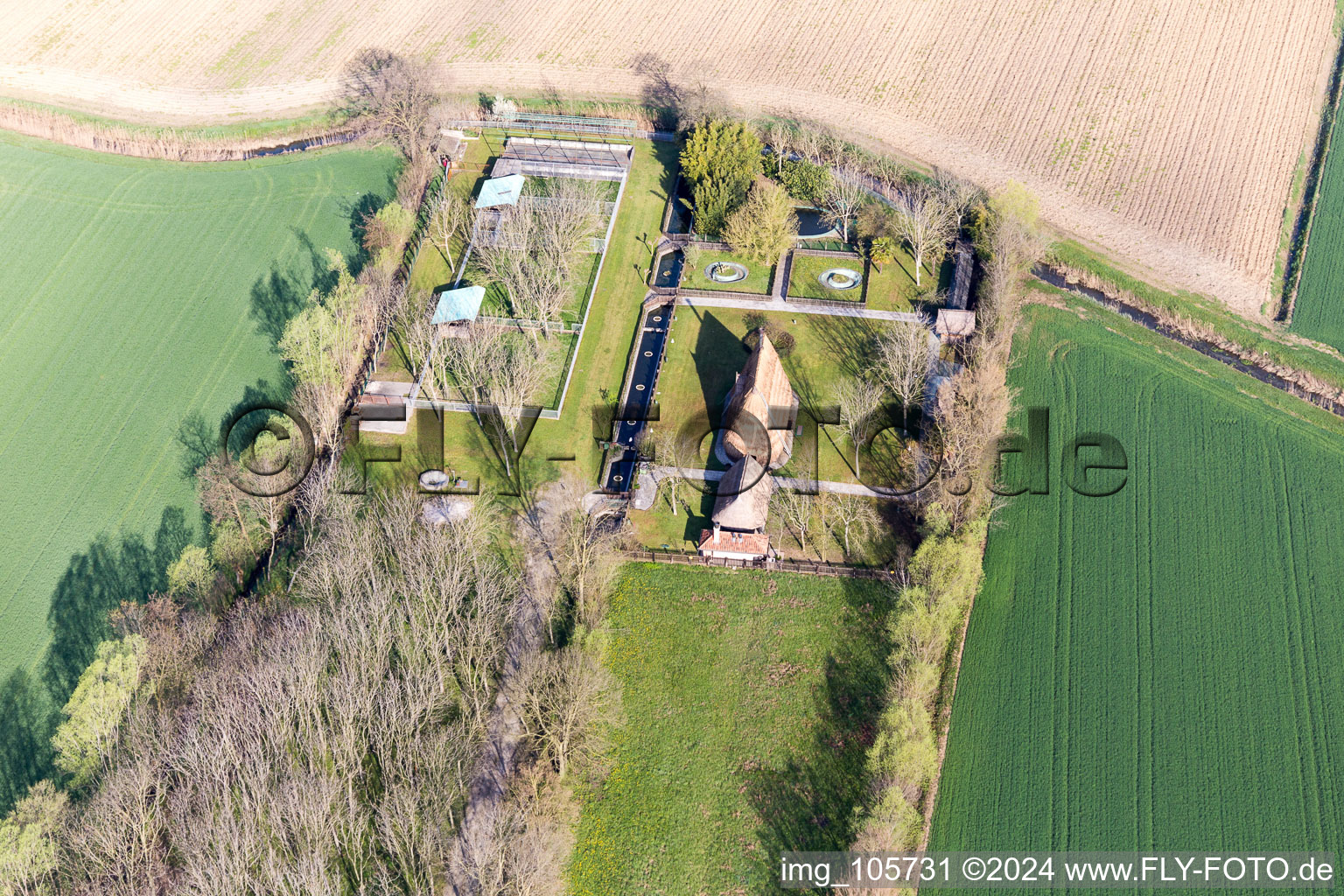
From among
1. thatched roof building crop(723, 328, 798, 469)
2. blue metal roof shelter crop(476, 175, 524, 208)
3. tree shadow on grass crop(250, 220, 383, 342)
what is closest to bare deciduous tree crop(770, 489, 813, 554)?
thatched roof building crop(723, 328, 798, 469)

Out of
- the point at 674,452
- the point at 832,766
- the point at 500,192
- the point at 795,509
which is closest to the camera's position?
the point at 832,766

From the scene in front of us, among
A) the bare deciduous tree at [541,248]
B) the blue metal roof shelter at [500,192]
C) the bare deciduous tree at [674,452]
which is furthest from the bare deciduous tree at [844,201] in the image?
the blue metal roof shelter at [500,192]

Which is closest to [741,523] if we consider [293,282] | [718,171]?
[718,171]

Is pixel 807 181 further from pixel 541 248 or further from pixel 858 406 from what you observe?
pixel 858 406

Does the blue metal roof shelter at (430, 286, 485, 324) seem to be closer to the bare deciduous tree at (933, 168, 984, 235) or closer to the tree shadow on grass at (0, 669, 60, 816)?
the tree shadow on grass at (0, 669, 60, 816)

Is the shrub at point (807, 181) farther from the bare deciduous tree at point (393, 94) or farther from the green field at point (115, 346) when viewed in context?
the green field at point (115, 346)

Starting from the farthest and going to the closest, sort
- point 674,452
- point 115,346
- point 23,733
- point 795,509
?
point 115,346 → point 674,452 → point 795,509 → point 23,733

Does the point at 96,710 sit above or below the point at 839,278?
below
